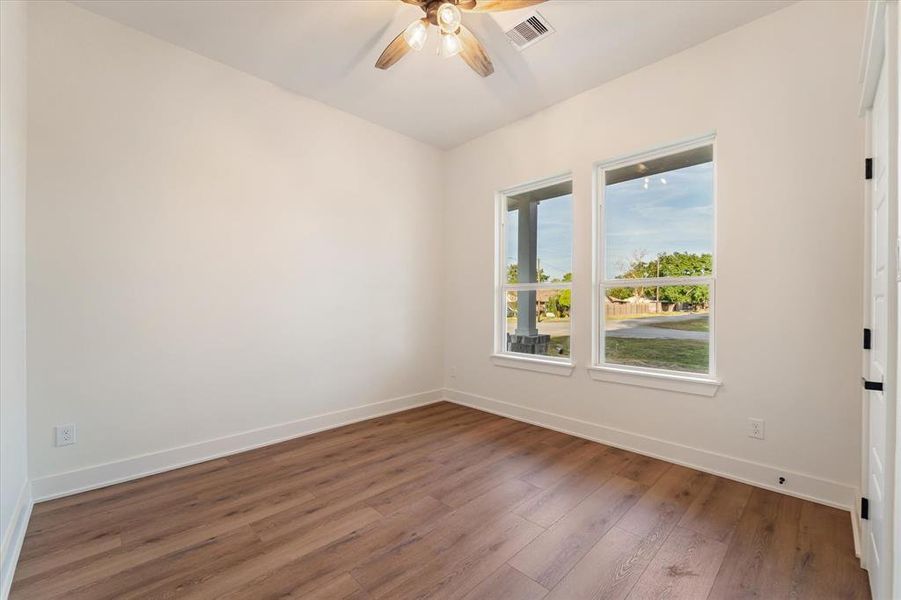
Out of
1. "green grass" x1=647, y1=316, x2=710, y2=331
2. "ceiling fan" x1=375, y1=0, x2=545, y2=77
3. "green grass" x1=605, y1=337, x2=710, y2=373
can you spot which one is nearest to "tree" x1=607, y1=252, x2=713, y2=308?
"green grass" x1=647, y1=316, x2=710, y2=331

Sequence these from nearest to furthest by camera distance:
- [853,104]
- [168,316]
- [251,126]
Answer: [853,104] → [168,316] → [251,126]

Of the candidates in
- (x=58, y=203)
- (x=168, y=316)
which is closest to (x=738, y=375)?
(x=168, y=316)

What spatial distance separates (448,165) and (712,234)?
2.90 metres

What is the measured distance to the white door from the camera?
1.21 metres

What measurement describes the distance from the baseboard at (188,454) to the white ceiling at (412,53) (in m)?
2.89

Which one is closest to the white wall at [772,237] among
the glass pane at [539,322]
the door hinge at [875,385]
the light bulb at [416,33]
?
the glass pane at [539,322]

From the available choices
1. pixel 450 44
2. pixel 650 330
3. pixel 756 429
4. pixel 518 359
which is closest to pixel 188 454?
pixel 518 359

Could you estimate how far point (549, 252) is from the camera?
Result: 3770 millimetres

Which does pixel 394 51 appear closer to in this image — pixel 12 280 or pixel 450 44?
pixel 450 44

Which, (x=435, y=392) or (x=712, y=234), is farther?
(x=435, y=392)

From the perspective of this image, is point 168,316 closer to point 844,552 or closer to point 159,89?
point 159,89

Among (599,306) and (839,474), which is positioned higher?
(599,306)

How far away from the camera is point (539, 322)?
12.8 feet

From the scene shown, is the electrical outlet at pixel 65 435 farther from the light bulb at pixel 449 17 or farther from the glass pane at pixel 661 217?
the glass pane at pixel 661 217
